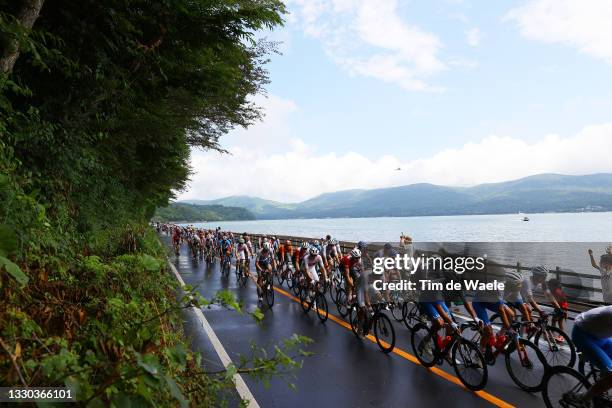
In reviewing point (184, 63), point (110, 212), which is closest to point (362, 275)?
point (184, 63)

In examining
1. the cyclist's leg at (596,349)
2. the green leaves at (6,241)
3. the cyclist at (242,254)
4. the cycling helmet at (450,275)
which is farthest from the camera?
the cyclist at (242,254)

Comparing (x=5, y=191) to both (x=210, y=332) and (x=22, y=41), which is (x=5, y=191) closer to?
(x=22, y=41)

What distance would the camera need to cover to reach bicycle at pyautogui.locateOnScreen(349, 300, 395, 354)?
758 cm

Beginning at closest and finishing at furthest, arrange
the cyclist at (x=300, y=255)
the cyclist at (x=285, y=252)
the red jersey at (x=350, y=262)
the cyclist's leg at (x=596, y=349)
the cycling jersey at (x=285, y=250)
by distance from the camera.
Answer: the cyclist's leg at (x=596, y=349), the red jersey at (x=350, y=262), the cyclist at (x=300, y=255), the cyclist at (x=285, y=252), the cycling jersey at (x=285, y=250)

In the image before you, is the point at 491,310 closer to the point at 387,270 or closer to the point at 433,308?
the point at 433,308

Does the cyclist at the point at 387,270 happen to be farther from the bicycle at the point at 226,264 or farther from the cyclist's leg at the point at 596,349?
the bicycle at the point at 226,264

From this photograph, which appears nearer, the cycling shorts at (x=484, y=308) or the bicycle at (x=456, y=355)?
the bicycle at (x=456, y=355)

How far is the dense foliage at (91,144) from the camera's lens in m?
3.55

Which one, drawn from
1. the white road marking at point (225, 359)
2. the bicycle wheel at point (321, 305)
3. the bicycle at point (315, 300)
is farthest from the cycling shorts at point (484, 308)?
the bicycle wheel at point (321, 305)

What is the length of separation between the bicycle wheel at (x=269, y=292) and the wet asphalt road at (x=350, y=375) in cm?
213

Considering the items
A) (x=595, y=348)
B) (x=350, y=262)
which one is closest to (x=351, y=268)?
(x=350, y=262)

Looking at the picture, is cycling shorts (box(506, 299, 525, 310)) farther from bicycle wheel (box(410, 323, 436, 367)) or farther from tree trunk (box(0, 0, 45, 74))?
tree trunk (box(0, 0, 45, 74))

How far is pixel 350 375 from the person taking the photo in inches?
251

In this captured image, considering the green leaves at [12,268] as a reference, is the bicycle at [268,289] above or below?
below
